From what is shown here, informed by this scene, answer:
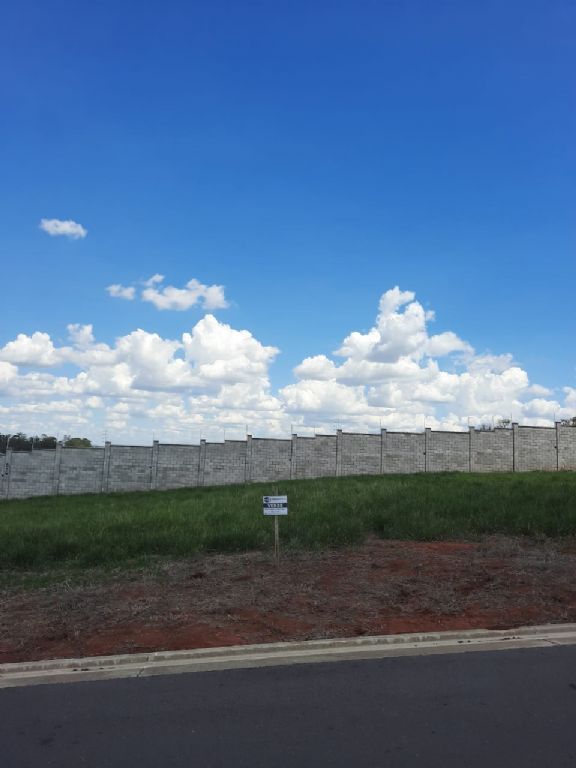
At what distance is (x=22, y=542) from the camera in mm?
12211

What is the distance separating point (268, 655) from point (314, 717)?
1.78 m

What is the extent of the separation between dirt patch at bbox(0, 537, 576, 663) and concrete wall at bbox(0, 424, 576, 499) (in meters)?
26.2

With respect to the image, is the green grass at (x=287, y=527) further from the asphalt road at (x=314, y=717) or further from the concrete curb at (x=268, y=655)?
the asphalt road at (x=314, y=717)

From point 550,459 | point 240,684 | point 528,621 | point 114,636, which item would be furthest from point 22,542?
point 550,459

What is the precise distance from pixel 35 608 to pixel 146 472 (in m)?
30.1

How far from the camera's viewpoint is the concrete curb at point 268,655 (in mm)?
6074

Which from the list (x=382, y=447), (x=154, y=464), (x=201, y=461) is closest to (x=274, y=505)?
(x=382, y=447)

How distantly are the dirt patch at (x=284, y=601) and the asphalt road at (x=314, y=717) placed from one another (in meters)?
1.24

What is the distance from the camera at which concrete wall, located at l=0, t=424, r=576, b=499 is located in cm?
3728

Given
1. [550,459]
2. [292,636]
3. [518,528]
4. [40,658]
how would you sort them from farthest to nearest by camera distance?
[550,459] < [518,528] < [292,636] < [40,658]

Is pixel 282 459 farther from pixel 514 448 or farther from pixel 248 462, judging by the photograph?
pixel 514 448

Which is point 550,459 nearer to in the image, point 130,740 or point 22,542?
point 22,542

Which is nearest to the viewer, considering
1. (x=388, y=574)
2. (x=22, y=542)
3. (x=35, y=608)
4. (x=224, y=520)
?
(x=35, y=608)

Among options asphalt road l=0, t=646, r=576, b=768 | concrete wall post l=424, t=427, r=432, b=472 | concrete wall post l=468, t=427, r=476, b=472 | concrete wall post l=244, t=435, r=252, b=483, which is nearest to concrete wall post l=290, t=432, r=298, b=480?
concrete wall post l=244, t=435, r=252, b=483
